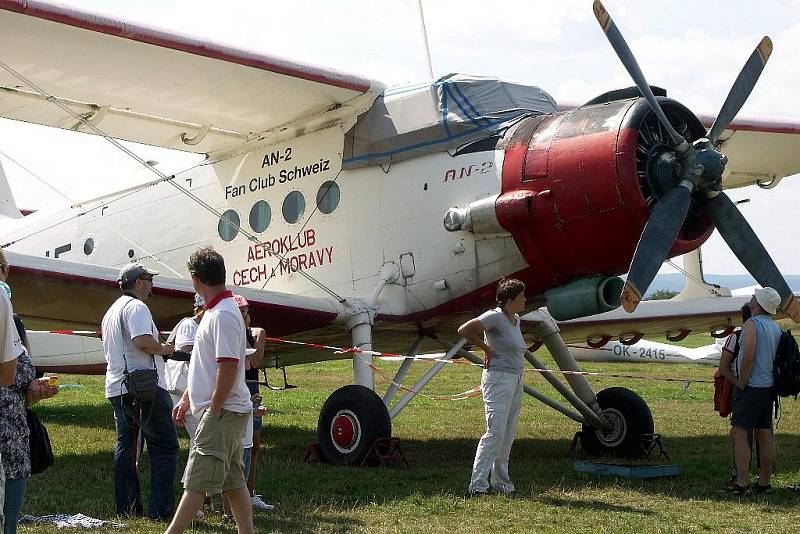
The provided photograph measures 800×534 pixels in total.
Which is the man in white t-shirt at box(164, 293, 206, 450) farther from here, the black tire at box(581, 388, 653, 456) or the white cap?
the black tire at box(581, 388, 653, 456)

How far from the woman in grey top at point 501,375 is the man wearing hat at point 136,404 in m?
2.27

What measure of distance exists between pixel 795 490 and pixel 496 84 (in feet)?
14.8

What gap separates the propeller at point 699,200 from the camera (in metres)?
7.97

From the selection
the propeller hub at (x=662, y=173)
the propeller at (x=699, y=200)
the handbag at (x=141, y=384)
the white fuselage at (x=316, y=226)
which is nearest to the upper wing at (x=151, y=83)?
the white fuselage at (x=316, y=226)

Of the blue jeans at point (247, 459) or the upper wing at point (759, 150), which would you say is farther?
the upper wing at point (759, 150)

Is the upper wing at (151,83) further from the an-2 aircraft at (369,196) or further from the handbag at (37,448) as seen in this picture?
the handbag at (37,448)

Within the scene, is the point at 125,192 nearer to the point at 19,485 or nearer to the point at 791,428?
the point at 19,485

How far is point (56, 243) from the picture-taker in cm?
1240

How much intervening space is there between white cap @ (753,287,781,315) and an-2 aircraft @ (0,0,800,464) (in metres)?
0.81

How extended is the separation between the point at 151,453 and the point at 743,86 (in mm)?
6177

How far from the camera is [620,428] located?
33.8ft

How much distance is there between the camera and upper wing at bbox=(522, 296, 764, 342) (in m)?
12.2

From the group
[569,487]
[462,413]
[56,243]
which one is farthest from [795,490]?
[56,243]

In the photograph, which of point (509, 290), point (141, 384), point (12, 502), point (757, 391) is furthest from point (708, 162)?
point (12, 502)
